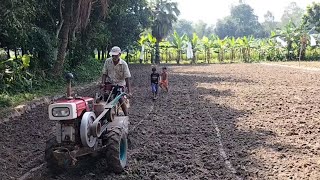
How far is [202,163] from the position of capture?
6.32 metres

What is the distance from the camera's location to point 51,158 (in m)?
5.50

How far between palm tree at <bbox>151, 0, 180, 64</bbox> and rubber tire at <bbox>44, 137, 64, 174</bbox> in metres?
40.4

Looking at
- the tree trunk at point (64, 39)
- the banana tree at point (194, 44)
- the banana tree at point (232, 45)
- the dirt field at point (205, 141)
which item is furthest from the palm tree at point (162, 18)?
the dirt field at point (205, 141)

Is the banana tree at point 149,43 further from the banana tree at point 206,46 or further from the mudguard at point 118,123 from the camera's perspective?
the mudguard at point 118,123

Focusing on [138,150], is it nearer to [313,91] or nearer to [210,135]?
[210,135]

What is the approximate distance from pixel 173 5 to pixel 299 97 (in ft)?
125

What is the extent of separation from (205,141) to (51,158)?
3.28 metres

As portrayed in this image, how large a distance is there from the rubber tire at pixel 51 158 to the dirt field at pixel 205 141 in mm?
113

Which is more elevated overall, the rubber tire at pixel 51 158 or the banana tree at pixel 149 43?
the banana tree at pixel 149 43

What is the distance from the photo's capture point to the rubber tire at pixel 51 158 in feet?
17.8

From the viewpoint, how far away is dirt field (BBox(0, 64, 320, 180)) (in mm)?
5879

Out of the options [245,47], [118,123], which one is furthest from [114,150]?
[245,47]

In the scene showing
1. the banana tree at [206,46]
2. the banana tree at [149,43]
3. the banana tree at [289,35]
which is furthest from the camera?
the banana tree at [206,46]

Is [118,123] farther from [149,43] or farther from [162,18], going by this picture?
[162,18]
